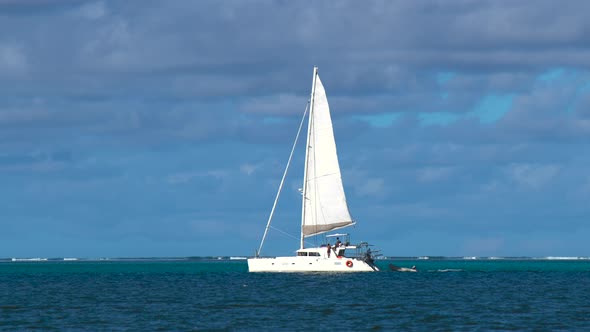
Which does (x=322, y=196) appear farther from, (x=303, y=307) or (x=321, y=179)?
(x=303, y=307)

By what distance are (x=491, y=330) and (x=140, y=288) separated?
5485cm

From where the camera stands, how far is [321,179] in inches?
4823

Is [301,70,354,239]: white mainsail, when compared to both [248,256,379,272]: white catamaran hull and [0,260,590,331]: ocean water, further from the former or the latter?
[0,260,590,331]: ocean water

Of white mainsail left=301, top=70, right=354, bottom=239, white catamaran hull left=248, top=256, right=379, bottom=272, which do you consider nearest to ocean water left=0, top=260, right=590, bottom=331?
white catamaran hull left=248, top=256, right=379, bottom=272

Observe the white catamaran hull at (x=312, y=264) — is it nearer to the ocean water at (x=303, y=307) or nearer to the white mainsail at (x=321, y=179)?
the white mainsail at (x=321, y=179)

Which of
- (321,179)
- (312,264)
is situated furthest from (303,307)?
(321,179)

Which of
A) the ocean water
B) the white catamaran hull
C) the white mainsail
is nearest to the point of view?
the ocean water

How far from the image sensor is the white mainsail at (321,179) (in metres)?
121

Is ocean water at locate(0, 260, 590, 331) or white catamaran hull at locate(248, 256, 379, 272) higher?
white catamaran hull at locate(248, 256, 379, 272)

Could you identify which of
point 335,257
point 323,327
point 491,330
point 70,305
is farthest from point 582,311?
point 335,257

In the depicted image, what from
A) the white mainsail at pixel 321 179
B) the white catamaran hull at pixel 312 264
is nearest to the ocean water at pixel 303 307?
the white catamaran hull at pixel 312 264

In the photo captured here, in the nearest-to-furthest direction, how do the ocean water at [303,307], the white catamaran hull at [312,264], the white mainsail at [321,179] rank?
the ocean water at [303,307] → the white catamaran hull at [312,264] → the white mainsail at [321,179]

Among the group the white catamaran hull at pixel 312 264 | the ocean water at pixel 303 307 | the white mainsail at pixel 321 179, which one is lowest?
the ocean water at pixel 303 307

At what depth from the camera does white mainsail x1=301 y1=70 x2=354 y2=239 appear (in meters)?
121
